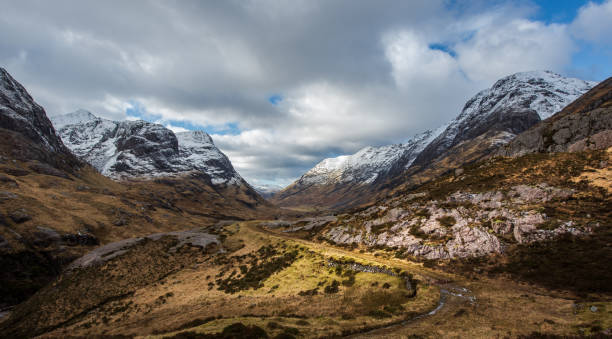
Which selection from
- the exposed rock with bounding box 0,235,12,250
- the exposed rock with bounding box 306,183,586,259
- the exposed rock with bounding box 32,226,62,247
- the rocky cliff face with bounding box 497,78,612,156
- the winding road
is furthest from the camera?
the exposed rock with bounding box 32,226,62,247

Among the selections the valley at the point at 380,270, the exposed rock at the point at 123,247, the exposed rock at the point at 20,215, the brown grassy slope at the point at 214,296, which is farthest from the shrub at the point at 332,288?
the exposed rock at the point at 20,215

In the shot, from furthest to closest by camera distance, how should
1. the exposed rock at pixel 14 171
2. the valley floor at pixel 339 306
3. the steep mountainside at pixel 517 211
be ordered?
the exposed rock at pixel 14 171 < the steep mountainside at pixel 517 211 < the valley floor at pixel 339 306

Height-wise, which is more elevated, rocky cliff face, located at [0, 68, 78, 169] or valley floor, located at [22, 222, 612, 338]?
rocky cliff face, located at [0, 68, 78, 169]

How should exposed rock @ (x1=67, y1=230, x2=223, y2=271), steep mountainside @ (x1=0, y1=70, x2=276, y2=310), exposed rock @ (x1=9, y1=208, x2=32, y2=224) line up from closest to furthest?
steep mountainside @ (x1=0, y1=70, x2=276, y2=310) < exposed rock @ (x1=67, y1=230, x2=223, y2=271) < exposed rock @ (x1=9, y1=208, x2=32, y2=224)

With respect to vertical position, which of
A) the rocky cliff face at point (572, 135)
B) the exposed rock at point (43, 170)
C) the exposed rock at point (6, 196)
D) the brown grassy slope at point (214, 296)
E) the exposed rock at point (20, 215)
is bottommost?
the brown grassy slope at point (214, 296)

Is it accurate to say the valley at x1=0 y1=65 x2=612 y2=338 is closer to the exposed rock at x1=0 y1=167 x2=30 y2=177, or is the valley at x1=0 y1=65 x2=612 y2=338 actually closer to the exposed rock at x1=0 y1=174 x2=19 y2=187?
the exposed rock at x1=0 y1=174 x2=19 y2=187

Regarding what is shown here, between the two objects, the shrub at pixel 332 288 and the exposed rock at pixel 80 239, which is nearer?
the shrub at pixel 332 288

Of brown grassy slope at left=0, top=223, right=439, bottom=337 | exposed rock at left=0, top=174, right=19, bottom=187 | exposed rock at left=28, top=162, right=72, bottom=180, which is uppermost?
exposed rock at left=28, top=162, right=72, bottom=180

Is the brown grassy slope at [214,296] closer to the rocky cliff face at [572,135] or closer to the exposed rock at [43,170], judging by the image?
the rocky cliff face at [572,135]

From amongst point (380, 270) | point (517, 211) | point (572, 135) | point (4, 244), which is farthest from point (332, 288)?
point (572, 135)

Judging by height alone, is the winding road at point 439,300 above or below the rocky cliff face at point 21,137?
below

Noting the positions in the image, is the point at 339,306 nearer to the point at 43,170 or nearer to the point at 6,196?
the point at 6,196

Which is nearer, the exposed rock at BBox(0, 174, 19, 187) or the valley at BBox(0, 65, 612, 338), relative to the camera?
the valley at BBox(0, 65, 612, 338)

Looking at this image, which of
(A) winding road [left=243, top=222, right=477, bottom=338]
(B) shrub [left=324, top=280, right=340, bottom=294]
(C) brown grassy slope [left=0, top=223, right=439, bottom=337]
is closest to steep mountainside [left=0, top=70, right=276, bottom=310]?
(C) brown grassy slope [left=0, top=223, right=439, bottom=337]
